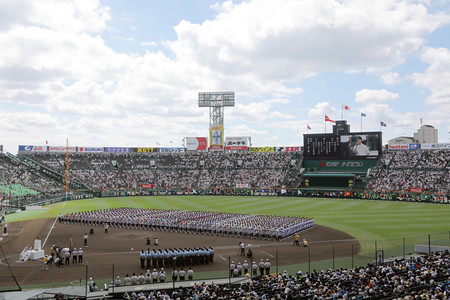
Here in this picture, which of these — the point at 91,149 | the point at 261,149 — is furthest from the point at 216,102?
the point at 91,149

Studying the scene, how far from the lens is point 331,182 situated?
72000 millimetres

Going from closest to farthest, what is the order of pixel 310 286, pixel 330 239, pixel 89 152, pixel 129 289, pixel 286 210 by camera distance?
1. pixel 310 286
2. pixel 129 289
3. pixel 330 239
4. pixel 286 210
5. pixel 89 152

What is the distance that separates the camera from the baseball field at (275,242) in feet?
75.7

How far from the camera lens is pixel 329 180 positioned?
72375mm

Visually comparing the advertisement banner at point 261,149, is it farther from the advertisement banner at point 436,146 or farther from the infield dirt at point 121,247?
the infield dirt at point 121,247

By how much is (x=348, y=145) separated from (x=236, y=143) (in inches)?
1085

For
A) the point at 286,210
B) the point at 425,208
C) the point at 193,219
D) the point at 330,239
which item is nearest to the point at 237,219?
the point at 193,219

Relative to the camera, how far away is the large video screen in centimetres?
7050

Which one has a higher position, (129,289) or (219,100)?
(219,100)

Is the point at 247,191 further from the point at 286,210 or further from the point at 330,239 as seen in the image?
the point at 330,239

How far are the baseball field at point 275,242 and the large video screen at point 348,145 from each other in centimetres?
1991

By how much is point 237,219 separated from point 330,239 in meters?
9.40

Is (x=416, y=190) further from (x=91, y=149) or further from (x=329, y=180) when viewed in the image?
(x=91, y=149)

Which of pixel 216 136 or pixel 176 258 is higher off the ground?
pixel 216 136
